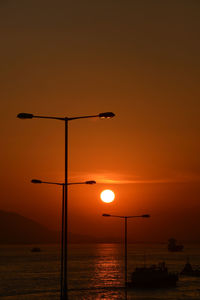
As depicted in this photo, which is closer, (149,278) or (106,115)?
(106,115)

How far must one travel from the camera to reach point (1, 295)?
108500 millimetres

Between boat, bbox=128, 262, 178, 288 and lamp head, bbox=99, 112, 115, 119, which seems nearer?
lamp head, bbox=99, 112, 115, 119

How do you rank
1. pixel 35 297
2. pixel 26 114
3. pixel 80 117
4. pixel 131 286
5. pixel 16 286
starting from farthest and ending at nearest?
pixel 16 286
pixel 131 286
pixel 35 297
pixel 80 117
pixel 26 114

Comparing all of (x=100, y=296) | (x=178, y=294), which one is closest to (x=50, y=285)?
(x=100, y=296)

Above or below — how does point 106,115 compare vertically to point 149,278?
above

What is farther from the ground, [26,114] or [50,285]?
[26,114]

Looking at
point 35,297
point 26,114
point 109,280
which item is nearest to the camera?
point 26,114

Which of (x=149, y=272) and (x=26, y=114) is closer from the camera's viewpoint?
(x=26, y=114)

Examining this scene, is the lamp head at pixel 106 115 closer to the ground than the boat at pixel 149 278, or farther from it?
farther from it

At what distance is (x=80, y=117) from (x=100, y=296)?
80229 mm

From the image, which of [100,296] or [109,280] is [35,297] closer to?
[100,296]

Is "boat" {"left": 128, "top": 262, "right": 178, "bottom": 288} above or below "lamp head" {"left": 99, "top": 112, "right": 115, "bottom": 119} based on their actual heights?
below

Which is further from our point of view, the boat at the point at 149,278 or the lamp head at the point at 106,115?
the boat at the point at 149,278

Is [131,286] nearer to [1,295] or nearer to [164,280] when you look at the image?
[164,280]
